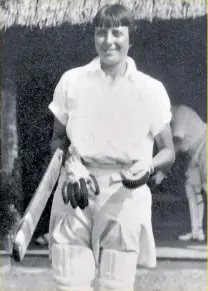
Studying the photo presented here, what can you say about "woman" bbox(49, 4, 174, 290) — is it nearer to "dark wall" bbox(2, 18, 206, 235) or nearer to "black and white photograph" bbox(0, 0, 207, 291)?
"black and white photograph" bbox(0, 0, 207, 291)

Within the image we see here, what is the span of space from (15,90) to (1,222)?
74cm

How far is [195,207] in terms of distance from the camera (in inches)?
155

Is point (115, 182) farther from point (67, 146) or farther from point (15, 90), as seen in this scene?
point (15, 90)

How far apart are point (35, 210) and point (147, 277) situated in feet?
3.04

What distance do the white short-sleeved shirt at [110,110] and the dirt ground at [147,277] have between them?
2.96 ft

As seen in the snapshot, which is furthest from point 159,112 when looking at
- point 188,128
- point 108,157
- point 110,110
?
point 188,128

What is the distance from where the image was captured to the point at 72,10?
12.3 feet

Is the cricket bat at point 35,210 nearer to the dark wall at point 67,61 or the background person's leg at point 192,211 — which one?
the dark wall at point 67,61

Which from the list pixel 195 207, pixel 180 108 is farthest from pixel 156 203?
pixel 180 108

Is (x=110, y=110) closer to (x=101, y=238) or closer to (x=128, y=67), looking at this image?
(x=128, y=67)

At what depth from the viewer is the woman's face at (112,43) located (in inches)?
123

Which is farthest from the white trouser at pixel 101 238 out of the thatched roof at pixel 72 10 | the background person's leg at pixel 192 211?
the thatched roof at pixel 72 10

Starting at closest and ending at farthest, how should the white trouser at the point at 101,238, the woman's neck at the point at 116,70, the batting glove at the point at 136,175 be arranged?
the batting glove at the point at 136,175
the white trouser at the point at 101,238
the woman's neck at the point at 116,70

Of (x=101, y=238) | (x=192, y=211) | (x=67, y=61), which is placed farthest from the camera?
(x=192, y=211)
